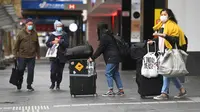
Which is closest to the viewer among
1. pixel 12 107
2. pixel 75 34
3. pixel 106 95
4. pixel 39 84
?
pixel 12 107

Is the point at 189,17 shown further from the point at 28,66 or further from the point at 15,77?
the point at 15,77

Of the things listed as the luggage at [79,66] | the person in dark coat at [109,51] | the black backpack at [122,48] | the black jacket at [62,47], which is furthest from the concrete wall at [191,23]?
the luggage at [79,66]

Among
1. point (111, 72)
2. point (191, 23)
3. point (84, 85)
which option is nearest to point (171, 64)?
point (111, 72)

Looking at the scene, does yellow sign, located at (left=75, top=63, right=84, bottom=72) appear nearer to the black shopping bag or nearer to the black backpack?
the black backpack

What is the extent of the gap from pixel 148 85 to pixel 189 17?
18.2 ft

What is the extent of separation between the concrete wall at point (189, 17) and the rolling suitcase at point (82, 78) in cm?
539

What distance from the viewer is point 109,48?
9.80 meters

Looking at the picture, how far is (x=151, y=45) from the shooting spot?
9.24 m

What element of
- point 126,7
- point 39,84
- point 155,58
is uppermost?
point 126,7

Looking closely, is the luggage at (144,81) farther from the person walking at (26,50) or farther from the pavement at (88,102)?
the person walking at (26,50)

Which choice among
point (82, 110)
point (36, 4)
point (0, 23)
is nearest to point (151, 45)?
point (82, 110)

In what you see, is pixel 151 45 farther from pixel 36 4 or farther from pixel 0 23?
pixel 36 4

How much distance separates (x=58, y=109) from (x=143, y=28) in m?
9.99

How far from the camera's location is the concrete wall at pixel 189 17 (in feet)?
45.8
